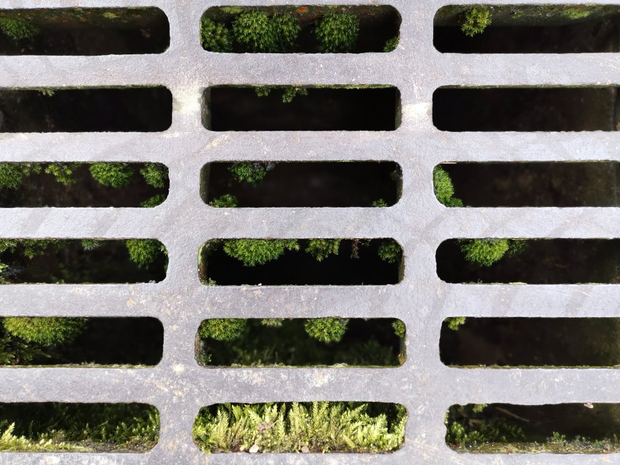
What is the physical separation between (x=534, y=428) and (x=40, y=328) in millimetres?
5700

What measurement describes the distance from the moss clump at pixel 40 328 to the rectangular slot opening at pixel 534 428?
4123 mm

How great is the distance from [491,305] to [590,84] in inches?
90.2

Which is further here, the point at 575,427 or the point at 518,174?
the point at 518,174

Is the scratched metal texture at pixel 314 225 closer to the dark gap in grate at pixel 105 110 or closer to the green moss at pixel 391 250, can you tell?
the green moss at pixel 391 250

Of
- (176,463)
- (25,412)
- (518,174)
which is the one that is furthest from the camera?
(518,174)

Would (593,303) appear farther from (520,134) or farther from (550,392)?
(520,134)

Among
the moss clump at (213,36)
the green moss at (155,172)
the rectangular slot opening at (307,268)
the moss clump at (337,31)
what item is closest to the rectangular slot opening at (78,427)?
the rectangular slot opening at (307,268)

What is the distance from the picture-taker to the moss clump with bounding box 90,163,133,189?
4.91m

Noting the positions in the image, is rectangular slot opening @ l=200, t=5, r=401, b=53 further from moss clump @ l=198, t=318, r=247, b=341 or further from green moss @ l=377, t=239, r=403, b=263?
moss clump @ l=198, t=318, r=247, b=341

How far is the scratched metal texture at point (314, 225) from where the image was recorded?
179 inches

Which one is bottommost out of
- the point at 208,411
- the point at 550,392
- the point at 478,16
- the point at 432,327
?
the point at 208,411

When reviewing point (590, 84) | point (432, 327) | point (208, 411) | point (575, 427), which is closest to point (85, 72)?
point (208, 411)

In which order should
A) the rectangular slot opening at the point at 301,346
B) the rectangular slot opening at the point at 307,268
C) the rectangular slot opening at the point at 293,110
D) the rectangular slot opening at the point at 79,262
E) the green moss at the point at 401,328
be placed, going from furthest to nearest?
the rectangular slot opening at the point at 293,110, the rectangular slot opening at the point at 301,346, the rectangular slot opening at the point at 307,268, the rectangular slot opening at the point at 79,262, the green moss at the point at 401,328

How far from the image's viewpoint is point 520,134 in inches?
181
